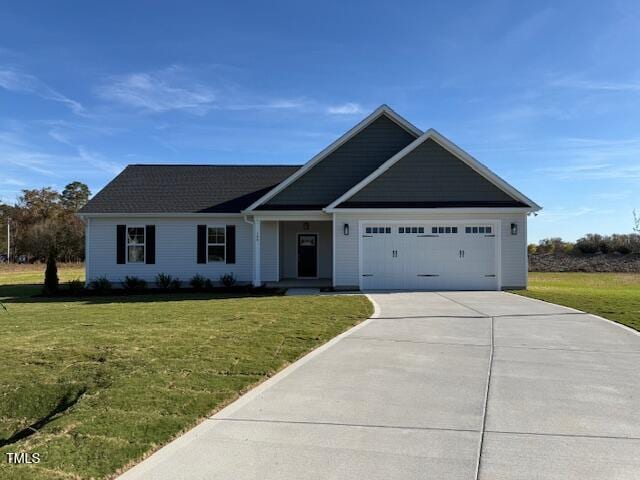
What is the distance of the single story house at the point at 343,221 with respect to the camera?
1733 centimetres

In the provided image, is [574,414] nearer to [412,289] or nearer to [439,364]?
[439,364]

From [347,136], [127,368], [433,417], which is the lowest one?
[433,417]

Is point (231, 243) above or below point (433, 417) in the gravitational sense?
above

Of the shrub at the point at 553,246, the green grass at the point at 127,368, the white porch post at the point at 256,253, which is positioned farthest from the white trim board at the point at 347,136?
the shrub at the point at 553,246

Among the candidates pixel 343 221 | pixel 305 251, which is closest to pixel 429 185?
pixel 343 221

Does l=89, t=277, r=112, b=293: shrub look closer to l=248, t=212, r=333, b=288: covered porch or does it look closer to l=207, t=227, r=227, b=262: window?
l=207, t=227, r=227, b=262: window

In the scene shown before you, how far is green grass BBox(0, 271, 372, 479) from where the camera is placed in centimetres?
404

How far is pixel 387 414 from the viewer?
4.84m

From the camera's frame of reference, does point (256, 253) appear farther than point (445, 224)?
Yes

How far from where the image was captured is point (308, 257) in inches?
842

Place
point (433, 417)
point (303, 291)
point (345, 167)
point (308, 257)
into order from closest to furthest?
point (433, 417) < point (303, 291) < point (345, 167) < point (308, 257)

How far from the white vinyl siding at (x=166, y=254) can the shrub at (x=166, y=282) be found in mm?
302

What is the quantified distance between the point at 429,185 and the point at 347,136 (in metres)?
3.68

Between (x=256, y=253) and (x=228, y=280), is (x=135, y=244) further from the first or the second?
(x=256, y=253)
